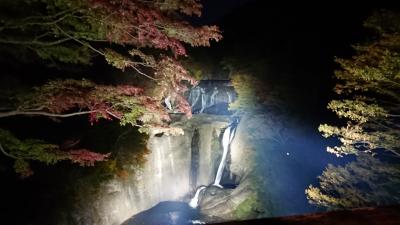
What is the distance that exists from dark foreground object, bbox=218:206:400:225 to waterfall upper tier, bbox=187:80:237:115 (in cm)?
2104

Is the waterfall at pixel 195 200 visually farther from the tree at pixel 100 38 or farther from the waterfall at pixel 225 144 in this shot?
the tree at pixel 100 38

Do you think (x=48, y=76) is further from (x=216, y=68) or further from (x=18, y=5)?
(x=216, y=68)

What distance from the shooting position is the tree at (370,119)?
6.24m

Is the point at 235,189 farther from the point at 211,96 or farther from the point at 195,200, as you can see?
the point at 211,96

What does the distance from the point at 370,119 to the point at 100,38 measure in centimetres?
709

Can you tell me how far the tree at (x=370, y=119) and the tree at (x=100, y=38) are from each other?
3.54 metres

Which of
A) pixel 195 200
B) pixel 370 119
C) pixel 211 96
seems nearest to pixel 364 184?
pixel 370 119

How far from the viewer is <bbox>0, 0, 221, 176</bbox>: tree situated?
459 cm

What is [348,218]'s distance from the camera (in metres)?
1.67

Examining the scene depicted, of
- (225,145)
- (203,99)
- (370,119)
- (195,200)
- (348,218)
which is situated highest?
(203,99)

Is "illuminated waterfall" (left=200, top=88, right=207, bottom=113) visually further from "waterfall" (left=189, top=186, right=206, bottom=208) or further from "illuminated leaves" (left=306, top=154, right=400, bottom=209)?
"illuminated leaves" (left=306, top=154, right=400, bottom=209)

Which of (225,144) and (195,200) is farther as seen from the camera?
(225,144)

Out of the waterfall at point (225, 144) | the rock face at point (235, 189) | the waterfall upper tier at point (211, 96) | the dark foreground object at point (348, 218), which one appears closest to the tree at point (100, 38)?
the dark foreground object at point (348, 218)

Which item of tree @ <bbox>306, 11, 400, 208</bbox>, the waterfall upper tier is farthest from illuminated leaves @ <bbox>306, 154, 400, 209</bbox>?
the waterfall upper tier
